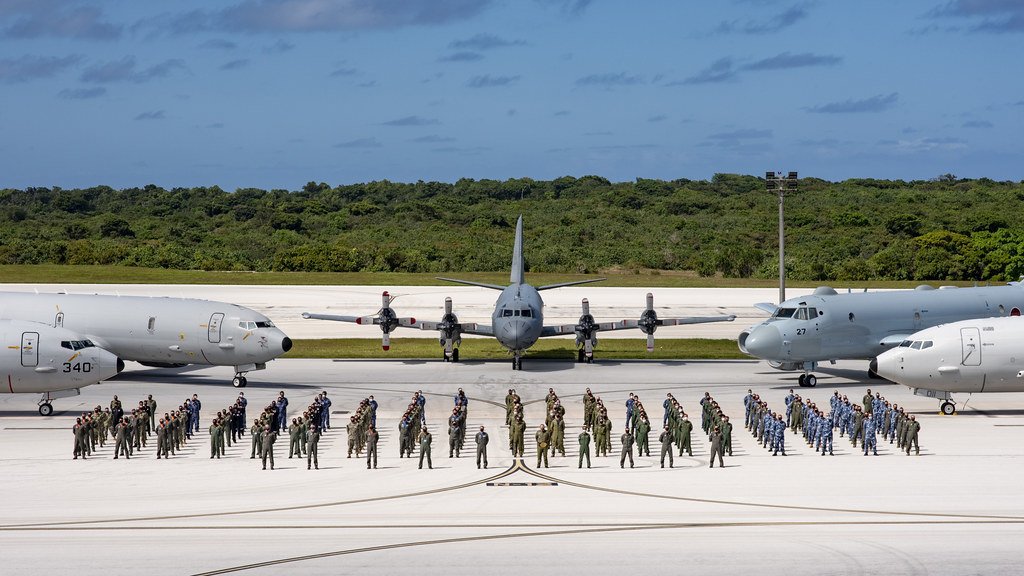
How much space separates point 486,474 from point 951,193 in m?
177

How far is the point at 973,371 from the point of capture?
1443 inches

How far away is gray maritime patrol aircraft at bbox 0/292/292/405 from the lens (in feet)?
144

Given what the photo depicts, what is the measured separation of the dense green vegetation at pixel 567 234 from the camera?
11512 centimetres

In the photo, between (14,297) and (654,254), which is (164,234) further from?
(14,297)

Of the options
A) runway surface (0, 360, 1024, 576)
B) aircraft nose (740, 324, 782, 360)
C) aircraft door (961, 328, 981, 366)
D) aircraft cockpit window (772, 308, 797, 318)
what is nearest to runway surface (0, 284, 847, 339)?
aircraft cockpit window (772, 308, 797, 318)

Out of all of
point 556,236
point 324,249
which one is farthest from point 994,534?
point 556,236

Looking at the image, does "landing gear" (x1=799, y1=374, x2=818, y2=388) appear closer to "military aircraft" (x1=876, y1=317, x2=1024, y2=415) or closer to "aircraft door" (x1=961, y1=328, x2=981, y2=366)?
"military aircraft" (x1=876, y1=317, x2=1024, y2=415)

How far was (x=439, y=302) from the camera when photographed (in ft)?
281

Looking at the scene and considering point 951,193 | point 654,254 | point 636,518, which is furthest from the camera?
point 951,193

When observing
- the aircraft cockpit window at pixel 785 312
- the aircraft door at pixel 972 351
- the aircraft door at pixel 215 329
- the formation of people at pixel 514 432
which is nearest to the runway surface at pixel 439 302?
the aircraft cockpit window at pixel 785 312

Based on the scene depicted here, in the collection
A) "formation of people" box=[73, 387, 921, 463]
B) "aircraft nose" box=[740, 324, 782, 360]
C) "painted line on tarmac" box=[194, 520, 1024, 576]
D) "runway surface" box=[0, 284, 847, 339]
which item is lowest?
"painted line on tarmac" box=[194, 520, 1024, 576]

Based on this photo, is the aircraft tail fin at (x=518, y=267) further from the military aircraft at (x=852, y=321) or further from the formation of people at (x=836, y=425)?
the formation of people at (x=836, y=425)

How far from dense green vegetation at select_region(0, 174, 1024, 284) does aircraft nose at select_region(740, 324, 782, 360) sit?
69.0m

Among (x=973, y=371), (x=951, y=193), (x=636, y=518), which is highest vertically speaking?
(x=951, y=193)
